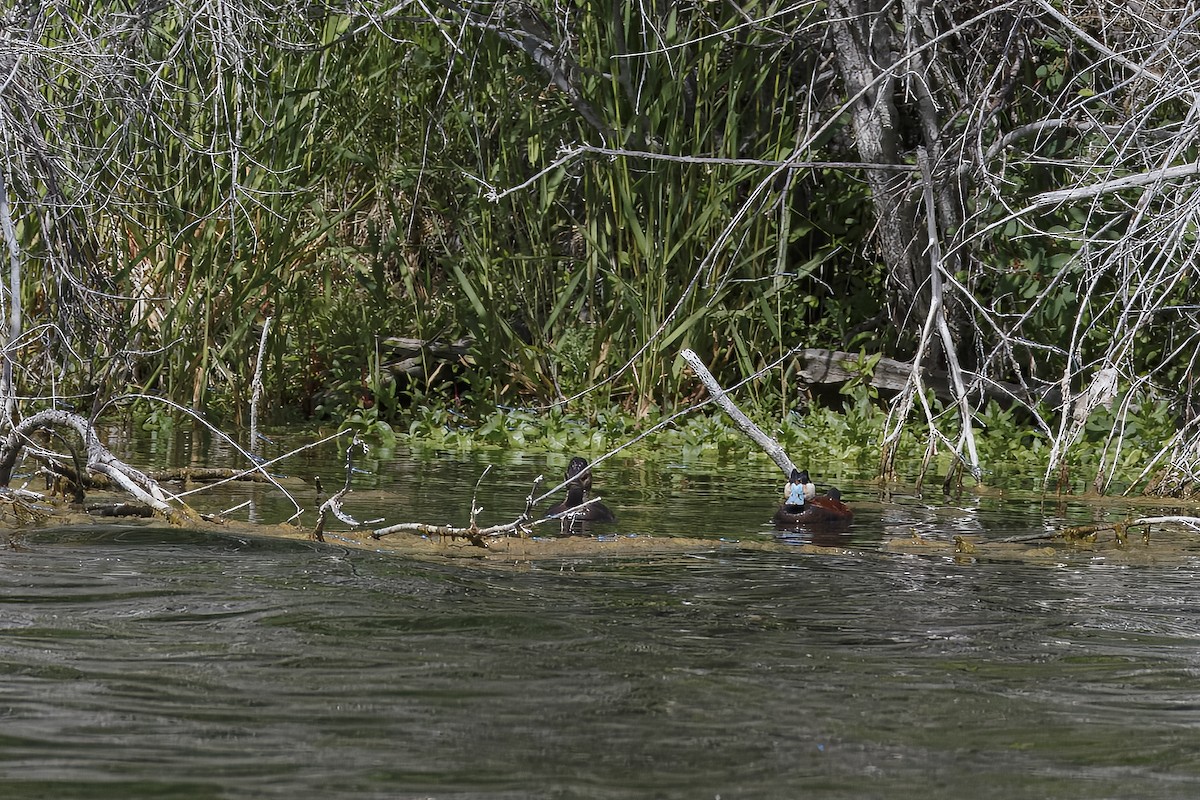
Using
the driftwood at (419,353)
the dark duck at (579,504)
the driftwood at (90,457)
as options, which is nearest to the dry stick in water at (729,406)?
the dark duck at (579,504)

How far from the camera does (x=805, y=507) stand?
784cm

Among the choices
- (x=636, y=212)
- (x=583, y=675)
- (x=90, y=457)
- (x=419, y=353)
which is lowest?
(x=583, y=675)

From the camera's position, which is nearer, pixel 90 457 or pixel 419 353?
pixel 90 457

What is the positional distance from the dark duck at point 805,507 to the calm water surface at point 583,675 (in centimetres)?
77

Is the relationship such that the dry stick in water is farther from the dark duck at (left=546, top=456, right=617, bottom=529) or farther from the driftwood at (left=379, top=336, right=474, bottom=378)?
the driftwood at (left=379, top=336, right=474, bottom=378)

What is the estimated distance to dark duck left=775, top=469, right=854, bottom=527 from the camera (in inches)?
306

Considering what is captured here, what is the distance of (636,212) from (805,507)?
516 cm

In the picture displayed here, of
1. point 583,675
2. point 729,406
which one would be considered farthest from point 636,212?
point 583,675

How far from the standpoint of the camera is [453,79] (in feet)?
44.8

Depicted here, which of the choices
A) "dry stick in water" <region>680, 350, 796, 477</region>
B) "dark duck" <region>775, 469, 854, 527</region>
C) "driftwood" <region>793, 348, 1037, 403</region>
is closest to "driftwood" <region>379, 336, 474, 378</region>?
"driftwood" <region>793, 348, 1037, 403</region>

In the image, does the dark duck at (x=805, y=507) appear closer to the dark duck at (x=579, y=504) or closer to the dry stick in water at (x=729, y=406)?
the dry stick in water at (x=729, y=406)

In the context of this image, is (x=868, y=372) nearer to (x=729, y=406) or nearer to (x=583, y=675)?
(x=729, y=406)

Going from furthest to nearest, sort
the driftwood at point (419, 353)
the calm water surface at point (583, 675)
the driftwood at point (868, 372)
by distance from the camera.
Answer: the driftwood at point (419, 353) < the driftwood at point (868, 372) < the calm water surface at point (583, 675)

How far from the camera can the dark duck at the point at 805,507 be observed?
25.5 feet
